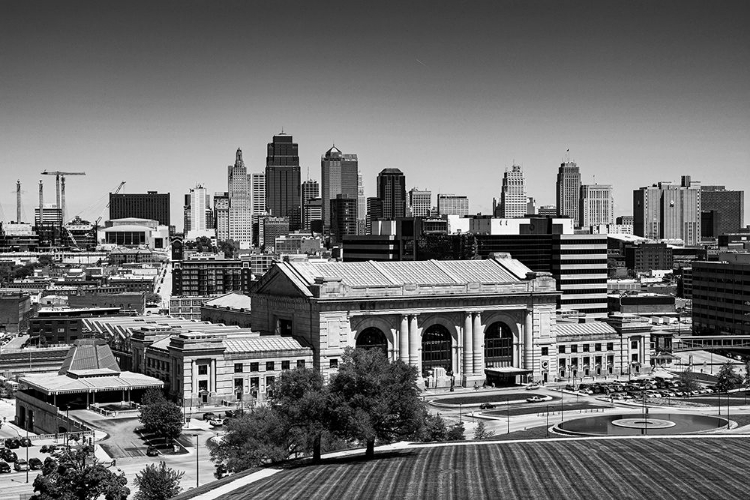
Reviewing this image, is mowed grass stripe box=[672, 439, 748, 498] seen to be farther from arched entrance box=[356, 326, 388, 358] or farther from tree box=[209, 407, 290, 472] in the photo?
arched entrance box=[356, 326, 388, 358]

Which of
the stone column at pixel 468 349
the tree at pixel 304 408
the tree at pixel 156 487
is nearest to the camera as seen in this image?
the tree at pixel 156 487

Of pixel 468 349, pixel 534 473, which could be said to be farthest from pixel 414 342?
pixel 534 473

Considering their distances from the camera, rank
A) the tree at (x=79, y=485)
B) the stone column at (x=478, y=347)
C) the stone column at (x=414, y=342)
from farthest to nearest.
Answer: the stone column at (x=478, y=347) → the stone column at (x=414, y=342) → the tree at (x=79, y=485)

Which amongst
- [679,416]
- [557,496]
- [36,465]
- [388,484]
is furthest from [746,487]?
[36,465]

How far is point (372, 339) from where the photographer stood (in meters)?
163

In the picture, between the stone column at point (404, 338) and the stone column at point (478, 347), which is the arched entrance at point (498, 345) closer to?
the stone column at point (478, 347)

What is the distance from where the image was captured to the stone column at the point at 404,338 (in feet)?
535

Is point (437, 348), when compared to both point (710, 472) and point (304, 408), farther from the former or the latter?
point (710, 472)

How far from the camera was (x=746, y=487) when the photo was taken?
79.0 meters

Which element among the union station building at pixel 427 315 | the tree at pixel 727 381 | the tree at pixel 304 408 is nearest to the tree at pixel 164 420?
the tree at pixel 304 408

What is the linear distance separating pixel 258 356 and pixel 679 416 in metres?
50.8

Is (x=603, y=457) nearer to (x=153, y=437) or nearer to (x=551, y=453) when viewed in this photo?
(x=551, y=453)

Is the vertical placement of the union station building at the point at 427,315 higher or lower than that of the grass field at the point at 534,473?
higher

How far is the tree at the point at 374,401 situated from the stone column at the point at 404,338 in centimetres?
6938
